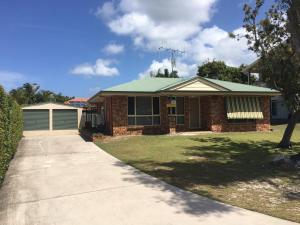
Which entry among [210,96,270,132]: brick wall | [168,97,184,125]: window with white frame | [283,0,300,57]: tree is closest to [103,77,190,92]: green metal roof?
[168,97,184,125]: window with white frame

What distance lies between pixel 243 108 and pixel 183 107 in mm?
3887

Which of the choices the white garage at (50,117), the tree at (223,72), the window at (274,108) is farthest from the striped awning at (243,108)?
the tree at (223,72)

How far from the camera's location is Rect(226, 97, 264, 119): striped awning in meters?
22.9

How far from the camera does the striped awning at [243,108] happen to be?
22.9 m

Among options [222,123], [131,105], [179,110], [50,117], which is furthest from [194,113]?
[50,117]

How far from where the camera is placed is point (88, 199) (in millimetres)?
7836

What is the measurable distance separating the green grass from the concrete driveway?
1.93 feet

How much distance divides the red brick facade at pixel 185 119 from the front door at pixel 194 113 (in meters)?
0.26

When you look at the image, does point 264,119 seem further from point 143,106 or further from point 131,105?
point 131,105

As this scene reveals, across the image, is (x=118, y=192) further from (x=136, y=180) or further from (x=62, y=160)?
(x=62, y=160)

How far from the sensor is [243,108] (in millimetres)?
23312

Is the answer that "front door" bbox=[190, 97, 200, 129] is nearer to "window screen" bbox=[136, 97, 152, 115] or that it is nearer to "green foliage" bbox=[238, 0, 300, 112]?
"window screen" bbox=[136, 97, 152, 115]

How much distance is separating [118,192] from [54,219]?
2.08 m

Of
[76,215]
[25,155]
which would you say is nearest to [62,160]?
[25,155]
